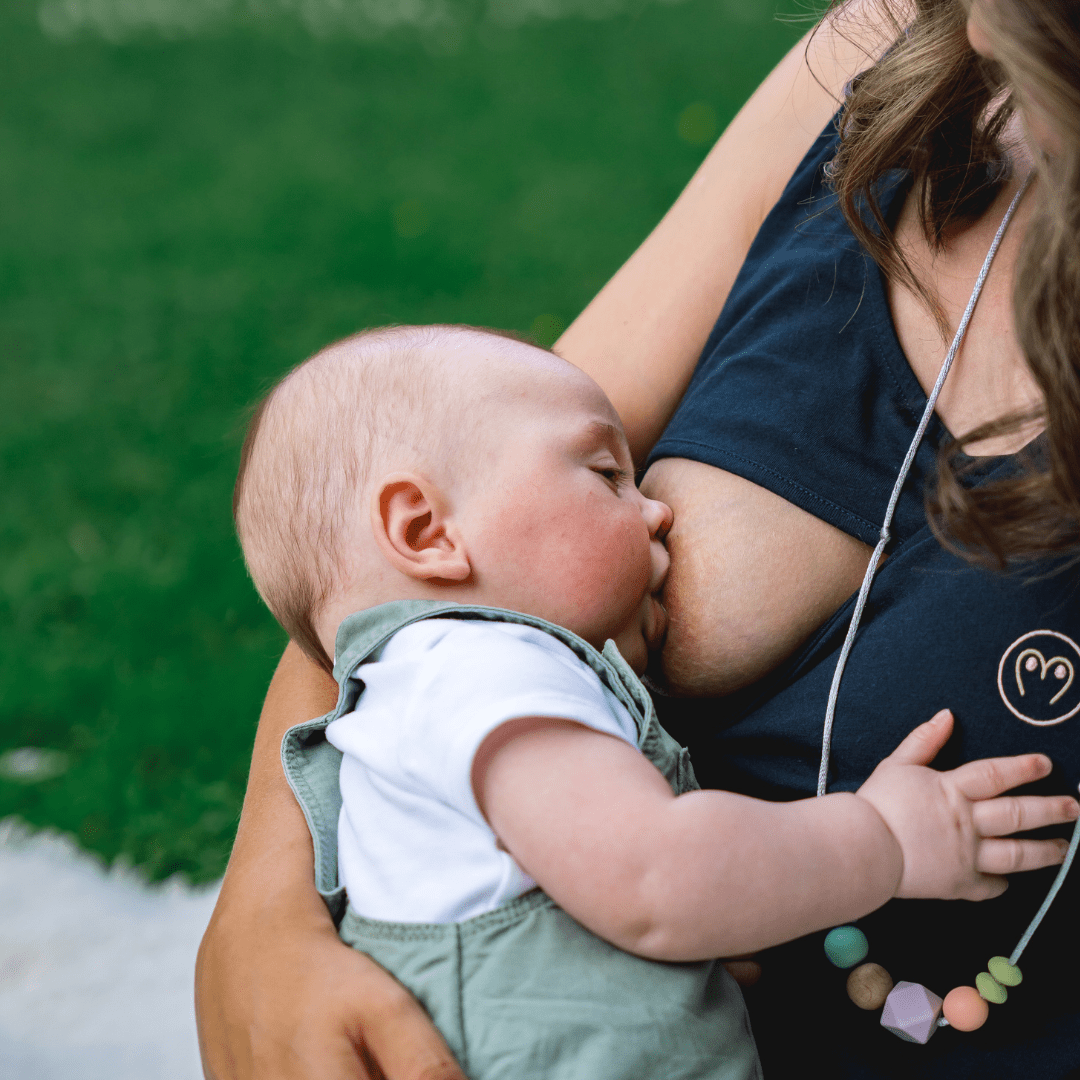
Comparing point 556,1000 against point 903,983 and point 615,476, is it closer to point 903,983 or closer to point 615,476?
point 903,983

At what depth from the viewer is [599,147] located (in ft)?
17.4

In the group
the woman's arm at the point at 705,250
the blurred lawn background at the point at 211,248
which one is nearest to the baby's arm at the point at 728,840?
the woman's arm at the point at 705,250

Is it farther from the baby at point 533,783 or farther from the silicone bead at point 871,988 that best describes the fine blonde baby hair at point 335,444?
the silicone bead at point 871,988

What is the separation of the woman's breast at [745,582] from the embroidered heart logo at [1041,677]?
0.21 m

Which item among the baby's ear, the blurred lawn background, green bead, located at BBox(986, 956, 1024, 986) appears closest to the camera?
green bead, located at BBox(986, 956, 1024, 986)

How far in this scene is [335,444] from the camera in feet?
3.90

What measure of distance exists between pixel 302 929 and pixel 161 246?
4399 millimetres

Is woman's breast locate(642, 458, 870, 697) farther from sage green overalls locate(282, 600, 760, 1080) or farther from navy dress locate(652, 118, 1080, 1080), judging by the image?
sage green overalls locate(282, 600, 760, 1080)

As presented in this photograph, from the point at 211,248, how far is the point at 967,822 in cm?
455

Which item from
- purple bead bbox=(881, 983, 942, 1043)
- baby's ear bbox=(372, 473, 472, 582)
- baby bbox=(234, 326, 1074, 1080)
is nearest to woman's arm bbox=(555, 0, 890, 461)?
baby bbox=(234, 326, 1074, 1080)

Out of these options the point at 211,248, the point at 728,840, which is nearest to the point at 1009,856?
the point at 728,840

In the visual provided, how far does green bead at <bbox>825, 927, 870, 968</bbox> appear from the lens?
1022 mm

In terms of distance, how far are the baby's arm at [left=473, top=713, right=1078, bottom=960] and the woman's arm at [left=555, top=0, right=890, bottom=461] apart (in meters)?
0.67

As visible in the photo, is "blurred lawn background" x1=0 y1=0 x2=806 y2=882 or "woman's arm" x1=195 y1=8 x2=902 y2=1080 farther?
"blurred lawn background" x1=0 y1=0 x2=806 y2=882
